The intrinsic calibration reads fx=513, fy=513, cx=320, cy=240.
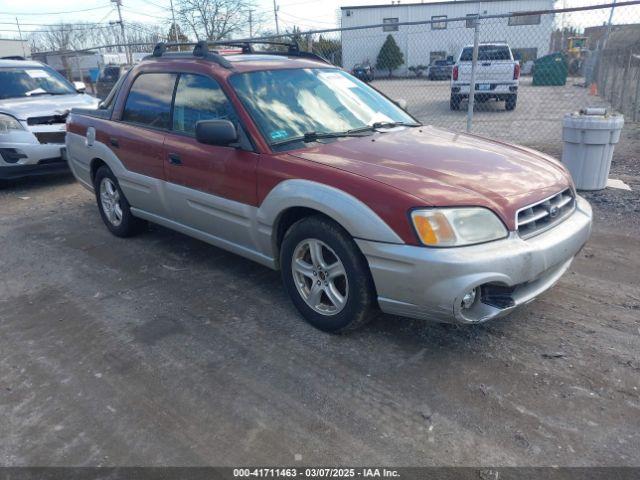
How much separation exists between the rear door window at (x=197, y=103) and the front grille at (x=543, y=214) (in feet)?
6.83

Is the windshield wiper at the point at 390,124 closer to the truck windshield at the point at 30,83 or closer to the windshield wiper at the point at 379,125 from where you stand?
the windshield wiper at the point at 379,125

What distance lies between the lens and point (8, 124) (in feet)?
24.2

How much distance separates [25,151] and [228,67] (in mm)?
4864

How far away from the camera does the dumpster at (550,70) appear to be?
2752 centimetres

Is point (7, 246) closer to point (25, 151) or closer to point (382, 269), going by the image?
point (25, 151)

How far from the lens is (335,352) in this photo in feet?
10.7

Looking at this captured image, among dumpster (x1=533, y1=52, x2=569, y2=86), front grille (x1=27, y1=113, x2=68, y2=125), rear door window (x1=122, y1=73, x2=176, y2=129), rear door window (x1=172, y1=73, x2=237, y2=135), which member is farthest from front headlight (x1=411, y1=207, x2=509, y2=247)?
dumpster (x1=533, y1=52, x2=569, y2=86)

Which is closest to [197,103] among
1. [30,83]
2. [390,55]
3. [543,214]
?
[543,214]

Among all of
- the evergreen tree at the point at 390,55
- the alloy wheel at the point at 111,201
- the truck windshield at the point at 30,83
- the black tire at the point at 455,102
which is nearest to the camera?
the alloy wheel at the point at 111,201

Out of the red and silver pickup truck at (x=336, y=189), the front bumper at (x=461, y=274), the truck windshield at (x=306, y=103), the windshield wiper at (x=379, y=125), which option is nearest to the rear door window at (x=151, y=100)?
the red and silver pickup truck at (x=336, y=189)


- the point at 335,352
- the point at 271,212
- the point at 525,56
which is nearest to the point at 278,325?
the point at 335,352

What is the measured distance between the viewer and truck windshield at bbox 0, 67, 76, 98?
8.23 meters

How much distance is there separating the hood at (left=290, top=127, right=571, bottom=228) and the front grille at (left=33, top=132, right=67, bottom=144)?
18.5 feet

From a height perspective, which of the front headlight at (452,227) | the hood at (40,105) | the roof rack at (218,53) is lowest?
the front headlight at (452,227)
